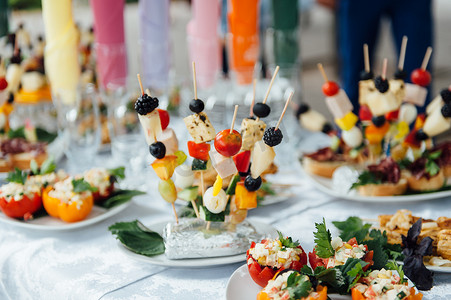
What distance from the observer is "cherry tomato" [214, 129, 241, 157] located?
3.60ft

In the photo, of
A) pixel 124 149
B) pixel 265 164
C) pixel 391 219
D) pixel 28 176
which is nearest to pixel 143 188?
pixel 124 149

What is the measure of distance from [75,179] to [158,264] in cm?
41

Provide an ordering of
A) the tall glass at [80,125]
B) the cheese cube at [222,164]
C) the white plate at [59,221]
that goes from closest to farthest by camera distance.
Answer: the cheese cube at [222,164]
the white plate at [59,221]
the tall glass at [80,125]

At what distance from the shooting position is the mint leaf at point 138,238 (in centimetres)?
124

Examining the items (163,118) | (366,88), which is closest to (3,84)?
(163,118)

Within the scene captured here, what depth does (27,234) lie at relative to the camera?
→ 142 centimetres

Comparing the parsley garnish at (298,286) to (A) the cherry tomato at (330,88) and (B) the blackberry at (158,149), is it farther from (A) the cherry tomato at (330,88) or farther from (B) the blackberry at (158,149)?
(A) the cherry tomato at (330,88)

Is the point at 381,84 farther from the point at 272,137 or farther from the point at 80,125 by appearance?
the point at 80,125

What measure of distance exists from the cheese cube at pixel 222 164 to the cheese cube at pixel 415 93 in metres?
0.79

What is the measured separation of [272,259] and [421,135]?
0.81 meters

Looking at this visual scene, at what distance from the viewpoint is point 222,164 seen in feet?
3.72

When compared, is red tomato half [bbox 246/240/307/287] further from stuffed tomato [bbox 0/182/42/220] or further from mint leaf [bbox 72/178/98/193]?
stuffed tomato [bbox 0/182/42/220]

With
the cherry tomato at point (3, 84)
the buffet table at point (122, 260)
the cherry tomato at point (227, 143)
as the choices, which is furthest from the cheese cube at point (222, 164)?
the cherry tomato at point (3, 84)

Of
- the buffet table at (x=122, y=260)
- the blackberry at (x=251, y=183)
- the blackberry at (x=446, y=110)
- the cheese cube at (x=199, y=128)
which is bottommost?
the buffet table at (x=122, y=260)
